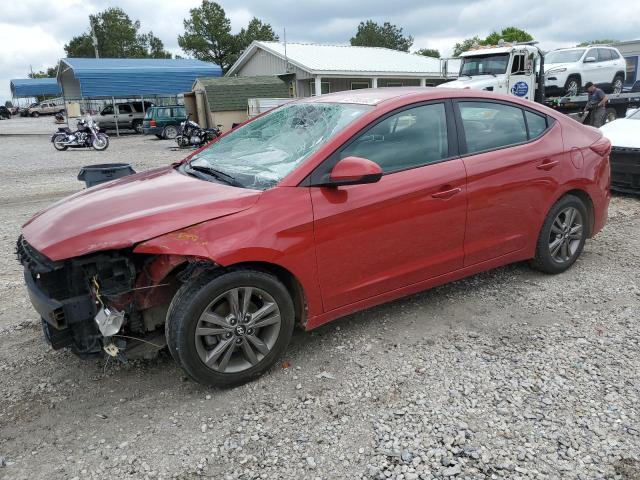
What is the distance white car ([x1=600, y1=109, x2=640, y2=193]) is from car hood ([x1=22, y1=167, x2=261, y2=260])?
633 cm

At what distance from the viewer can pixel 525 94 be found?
46.4 ft

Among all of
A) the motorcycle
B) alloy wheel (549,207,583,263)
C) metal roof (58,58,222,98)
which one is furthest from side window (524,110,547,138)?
metal roof (58,58,222,98)

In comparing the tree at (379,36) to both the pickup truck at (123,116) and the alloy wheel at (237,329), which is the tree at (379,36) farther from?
the alloy wheel at (237,329)

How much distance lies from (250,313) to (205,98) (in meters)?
21.5

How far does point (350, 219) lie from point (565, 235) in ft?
7.75

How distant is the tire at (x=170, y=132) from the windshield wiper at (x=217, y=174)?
2093 cm

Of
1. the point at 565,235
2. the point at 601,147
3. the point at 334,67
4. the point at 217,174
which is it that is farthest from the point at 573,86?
the point at 217,174

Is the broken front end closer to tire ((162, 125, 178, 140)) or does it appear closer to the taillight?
the taillight

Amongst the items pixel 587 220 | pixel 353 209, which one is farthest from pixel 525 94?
pixel 353 209

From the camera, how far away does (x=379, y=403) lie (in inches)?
111

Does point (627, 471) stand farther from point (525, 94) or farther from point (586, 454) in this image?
point (525, 94)

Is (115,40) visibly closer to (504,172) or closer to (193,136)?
(193,136)

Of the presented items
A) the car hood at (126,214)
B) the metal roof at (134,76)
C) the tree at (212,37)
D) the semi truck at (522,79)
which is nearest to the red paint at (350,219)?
the car hood at (126,214)

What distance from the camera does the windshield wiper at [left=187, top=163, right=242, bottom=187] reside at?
10.3 feet
